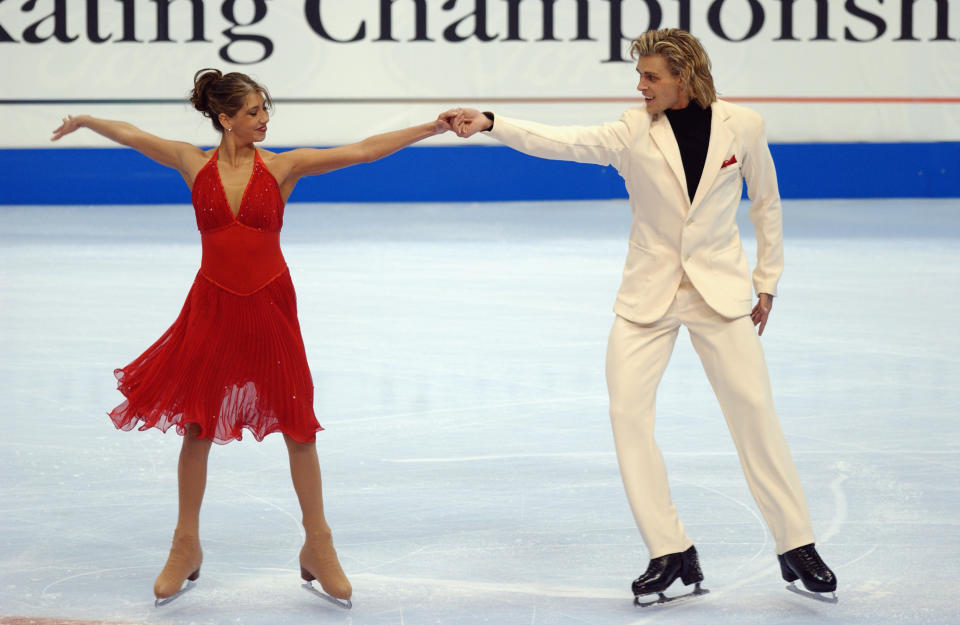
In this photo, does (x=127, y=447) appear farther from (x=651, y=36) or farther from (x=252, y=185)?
(x=651, y=36)

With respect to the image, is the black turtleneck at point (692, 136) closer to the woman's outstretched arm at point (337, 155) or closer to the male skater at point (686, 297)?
the male skater at point (686, 297)

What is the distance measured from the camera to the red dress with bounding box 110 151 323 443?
3303 mm

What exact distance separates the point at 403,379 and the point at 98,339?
1.64 m

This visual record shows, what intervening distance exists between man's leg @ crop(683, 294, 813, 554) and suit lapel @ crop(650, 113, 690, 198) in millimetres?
282

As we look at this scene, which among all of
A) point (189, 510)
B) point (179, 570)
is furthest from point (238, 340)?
point (179, 570)

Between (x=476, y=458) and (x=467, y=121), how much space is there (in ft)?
4.91

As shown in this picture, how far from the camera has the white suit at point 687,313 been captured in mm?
3328

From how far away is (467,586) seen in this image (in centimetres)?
345

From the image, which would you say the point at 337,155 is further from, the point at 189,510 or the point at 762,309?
the point at 762,309

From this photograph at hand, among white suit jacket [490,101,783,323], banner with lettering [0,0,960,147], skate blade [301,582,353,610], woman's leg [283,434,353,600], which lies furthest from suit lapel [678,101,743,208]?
banner with lettering [0,0,960,147]

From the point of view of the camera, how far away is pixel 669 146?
3342mm

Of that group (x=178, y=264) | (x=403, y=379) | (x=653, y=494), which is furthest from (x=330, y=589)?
(x=178, y=264)

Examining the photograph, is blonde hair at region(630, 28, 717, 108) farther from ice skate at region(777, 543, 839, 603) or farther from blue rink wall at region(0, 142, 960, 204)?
blue rink wall at region(0, 142, 960, 204)

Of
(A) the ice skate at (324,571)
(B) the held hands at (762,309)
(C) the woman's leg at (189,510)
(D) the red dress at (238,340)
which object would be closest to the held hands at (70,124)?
(D) the red dress at (238,340)
